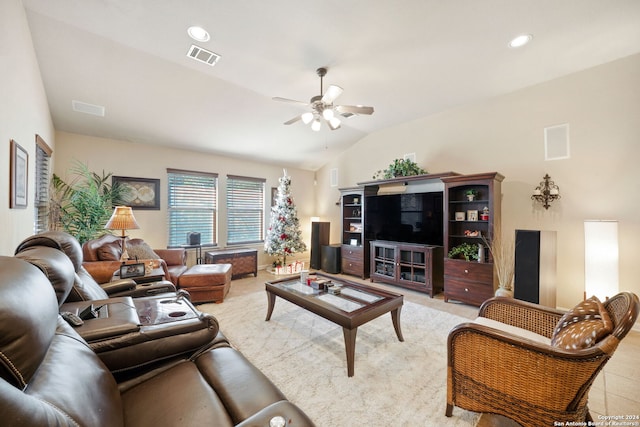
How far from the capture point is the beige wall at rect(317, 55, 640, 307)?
119 inches

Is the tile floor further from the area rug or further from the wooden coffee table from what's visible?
the wooden coffee table

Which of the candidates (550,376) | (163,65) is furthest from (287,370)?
(163,65)

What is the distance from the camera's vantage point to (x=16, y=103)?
2271 mm

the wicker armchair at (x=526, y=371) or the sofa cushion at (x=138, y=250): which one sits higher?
the sofa cushion at (x=138, y=250)

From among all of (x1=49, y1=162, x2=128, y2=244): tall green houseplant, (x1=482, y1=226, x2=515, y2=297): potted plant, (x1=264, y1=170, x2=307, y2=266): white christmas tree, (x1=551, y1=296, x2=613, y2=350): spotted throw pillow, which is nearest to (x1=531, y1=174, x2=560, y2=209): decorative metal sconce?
(x1=482, y1=226, x2=515, y2=297): potted plant

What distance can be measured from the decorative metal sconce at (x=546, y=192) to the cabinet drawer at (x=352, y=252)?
9.48 feet

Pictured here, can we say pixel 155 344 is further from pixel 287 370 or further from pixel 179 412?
pixel 287 370

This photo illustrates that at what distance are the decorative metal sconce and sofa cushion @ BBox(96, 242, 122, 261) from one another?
18.6 feet

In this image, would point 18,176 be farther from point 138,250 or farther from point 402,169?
point 402,169

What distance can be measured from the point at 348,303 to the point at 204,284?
7.33ft

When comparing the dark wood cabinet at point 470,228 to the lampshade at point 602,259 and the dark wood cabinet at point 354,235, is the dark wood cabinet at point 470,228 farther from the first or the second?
the dark wood cabinet at point 354,235

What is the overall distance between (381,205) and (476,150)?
1.82 meters

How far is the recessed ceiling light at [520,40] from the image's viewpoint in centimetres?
259

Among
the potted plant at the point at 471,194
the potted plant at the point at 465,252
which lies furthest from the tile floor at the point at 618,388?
the potted plant at the point at 471,194
